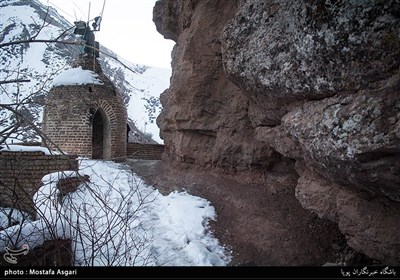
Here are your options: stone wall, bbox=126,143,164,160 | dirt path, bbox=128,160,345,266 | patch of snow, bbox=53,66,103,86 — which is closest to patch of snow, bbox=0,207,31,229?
dirt path, bbox=128,160,345,266

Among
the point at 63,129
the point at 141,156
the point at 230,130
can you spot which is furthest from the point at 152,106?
the point at 230,130

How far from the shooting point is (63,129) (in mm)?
9570

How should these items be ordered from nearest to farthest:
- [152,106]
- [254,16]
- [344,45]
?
1. [344,45]
2. [254,16]
3. [152,106]

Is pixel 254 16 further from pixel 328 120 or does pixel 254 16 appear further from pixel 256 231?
pixel 256 231

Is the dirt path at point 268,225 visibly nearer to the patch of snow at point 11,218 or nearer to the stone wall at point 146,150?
the patch of snow at point 11,218

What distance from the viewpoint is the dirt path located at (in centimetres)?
355

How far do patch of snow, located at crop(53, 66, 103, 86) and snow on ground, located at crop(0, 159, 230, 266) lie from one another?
569cm

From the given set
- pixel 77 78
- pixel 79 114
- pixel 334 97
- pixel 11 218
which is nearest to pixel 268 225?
pixel 334 97

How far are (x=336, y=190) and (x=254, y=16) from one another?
2.49m

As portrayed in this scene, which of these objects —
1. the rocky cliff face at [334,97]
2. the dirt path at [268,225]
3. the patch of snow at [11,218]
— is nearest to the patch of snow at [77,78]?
the dirt path at [268,225]

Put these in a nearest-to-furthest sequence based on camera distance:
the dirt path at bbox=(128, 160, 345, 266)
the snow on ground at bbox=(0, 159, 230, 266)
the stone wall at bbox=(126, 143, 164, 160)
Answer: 1. the snow on ground at bbox=(0, 159, 230, 266)
2. the dirt path at bbox=(128, 160, 345, 266)
3. the stone wall at bbox=(126, 143, 164, 160)

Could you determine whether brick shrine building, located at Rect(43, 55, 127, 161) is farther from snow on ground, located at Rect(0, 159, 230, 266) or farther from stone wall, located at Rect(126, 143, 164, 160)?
snow on ground, located at Rect(0, 159, 230, 266)

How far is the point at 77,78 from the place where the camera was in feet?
32.7

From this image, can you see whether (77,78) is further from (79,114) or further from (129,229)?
(129,229)
